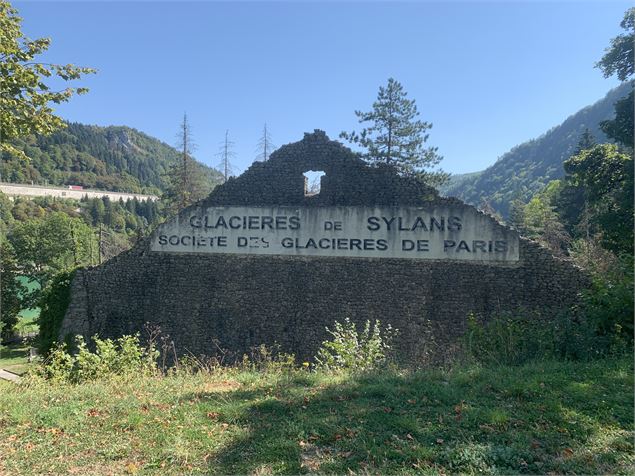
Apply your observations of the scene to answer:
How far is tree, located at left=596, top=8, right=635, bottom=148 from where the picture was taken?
14.4 m

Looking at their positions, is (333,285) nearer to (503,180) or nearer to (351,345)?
(351,345)

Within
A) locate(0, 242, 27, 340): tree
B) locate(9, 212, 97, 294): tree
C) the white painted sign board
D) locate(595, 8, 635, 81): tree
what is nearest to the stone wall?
the white painted sign board

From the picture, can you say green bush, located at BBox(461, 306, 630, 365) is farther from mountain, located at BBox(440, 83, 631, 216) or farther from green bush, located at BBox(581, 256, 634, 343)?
mountain, located at BBox(440, 83, 631, 216)

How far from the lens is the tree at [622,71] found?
1437cm

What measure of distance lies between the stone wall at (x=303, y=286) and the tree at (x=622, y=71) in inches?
274

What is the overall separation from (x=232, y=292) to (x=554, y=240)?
2507 cm

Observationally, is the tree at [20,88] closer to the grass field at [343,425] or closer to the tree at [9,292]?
the grass field at [343,425]

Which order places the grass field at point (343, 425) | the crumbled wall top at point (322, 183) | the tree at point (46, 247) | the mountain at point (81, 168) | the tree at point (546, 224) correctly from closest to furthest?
1. the grass field at point (343, 425)
2. the crumbled wall top at point (322, 183)
3. the tree at point (546, 224)
4. the tree at point (46, 247)
5. the mountain at point (81, 168)

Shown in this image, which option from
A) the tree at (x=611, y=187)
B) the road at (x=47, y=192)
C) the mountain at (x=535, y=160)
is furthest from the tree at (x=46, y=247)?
the mountain at (x=535, y=160)

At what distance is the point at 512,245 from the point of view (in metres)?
11.2

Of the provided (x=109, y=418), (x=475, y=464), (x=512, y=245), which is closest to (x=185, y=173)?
(x=512, y=245)

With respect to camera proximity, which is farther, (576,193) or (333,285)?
(576,193)

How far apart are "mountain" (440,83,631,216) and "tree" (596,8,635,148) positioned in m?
108

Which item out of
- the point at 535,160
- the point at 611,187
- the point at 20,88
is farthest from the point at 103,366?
the point at 535,160
